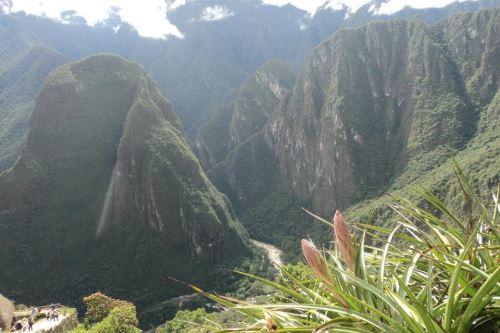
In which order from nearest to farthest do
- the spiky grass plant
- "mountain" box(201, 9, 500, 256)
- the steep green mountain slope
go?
the spiky grass plant → "mountain" box(201, 9, 500, 256) → the steep green mountain slope

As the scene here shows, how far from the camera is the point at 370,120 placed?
357ft

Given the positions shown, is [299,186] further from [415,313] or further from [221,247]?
[415,313]

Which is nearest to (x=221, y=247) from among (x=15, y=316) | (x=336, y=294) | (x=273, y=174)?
(x=273, y=174)

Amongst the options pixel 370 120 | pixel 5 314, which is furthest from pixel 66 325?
pixel 370 120

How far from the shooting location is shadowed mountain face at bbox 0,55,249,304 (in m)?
70.5

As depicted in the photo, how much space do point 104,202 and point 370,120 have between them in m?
69.7

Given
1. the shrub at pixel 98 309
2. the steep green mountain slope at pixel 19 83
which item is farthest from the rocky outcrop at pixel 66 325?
the steep green mountain slope at pixel 19 83

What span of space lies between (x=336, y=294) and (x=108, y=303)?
107ft

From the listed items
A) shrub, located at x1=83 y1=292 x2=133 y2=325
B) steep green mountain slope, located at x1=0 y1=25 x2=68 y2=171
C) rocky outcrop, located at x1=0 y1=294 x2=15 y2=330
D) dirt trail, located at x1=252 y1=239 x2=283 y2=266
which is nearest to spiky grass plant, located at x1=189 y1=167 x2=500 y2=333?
rocky outcrop, located at x1=0 y1=294 x2=15 y2=330

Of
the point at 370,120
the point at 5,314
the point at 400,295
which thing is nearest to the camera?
the point at 400,295

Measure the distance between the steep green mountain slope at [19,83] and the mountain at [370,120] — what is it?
63196 millimetres

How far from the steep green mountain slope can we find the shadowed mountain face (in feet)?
137

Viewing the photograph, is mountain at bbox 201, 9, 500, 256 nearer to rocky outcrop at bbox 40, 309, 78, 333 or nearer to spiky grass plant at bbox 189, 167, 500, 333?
rocky outcrop at bbox 40, 309, 78, 333

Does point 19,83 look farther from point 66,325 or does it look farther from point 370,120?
point 66,325
